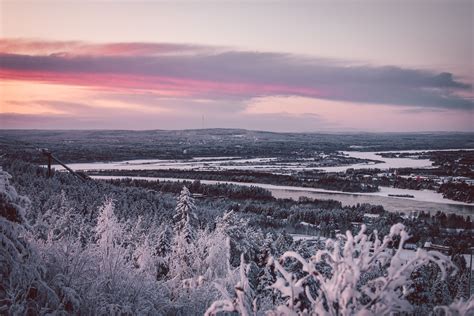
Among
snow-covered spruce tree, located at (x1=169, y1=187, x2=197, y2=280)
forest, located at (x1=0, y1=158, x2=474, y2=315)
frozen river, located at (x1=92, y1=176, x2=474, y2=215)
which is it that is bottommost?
frozen river, located at (x1=92, y1=176, x2=474, y2=215)

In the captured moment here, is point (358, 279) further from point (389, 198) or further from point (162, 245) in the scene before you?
point (389, 198)

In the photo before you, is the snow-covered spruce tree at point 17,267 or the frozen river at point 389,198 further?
the frozen river at point 389,198

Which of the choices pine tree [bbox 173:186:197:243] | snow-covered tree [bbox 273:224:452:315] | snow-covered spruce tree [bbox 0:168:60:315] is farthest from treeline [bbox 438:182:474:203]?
snow-covered tree [bbox 273:224:452:315]

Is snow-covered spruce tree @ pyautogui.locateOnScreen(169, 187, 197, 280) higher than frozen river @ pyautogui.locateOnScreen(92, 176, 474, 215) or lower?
higher

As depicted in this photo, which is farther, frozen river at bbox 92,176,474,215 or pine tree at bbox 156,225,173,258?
frozen river at bbox 92,176,474,215

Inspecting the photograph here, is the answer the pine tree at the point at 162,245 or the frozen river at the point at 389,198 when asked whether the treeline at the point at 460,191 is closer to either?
the frozen river at the point at 389,198

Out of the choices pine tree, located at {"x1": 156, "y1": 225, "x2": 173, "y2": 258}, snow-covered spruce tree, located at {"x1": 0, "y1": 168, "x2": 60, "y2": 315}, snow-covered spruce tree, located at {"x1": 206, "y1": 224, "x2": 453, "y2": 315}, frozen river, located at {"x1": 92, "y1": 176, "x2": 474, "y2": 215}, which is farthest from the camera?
frozen river, located at {"x1": 92, "y1": 176, "x2": 474, "y2": 215}

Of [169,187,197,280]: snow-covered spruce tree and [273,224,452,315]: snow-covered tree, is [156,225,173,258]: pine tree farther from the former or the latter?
[273,224,452,315]: snow-covered tree

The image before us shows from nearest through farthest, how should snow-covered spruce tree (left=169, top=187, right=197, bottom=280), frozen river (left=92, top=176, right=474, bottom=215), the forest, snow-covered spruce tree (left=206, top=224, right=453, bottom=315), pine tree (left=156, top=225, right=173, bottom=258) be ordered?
snow-covered spruce tree (left=206, top=224, right=453, bottom=315)
the forest
snow-covered spruce tree (left=169, top=187, right=197, bottom=280)
pine tree (left=156, top=225, right=173, bottom=258)
frozen river (left=92, top=176, right=474, bottom=215)

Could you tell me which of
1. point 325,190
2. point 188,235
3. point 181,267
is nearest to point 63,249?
point 181,267

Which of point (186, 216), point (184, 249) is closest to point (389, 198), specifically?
point (186, 216)

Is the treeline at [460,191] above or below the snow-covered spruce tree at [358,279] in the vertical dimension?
below

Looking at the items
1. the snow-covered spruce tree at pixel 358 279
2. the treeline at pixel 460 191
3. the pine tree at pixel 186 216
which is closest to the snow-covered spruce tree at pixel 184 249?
the pine tree at pixel 186 216

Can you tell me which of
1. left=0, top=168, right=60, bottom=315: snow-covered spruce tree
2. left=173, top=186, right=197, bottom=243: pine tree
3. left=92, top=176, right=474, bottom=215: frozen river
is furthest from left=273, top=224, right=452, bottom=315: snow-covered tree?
left=92, top=176, right=474, bottom=215: frozen river
